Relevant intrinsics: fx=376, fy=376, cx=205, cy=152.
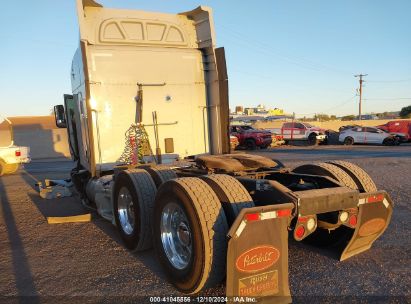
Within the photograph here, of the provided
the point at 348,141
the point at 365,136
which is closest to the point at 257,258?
the point at 365,136

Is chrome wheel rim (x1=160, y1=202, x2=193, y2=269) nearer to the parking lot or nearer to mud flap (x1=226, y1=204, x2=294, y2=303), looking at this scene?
the parking lot

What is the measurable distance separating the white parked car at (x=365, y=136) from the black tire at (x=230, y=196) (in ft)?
83.5

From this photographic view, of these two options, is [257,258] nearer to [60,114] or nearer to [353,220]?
[353,220]

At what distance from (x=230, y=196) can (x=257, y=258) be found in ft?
2.11

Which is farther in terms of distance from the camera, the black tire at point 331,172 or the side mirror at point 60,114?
the side mirror at point 60,114

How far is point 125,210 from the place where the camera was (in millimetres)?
5430

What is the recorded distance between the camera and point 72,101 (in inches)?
324

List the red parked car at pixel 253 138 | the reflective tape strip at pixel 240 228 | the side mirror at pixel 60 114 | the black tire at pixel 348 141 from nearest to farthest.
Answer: the reflective tape strip at pixel 240 228 → the side mirror at pixel 60 114 → the red parked car at pixel 253 138 → the black tire at pixel 348 141

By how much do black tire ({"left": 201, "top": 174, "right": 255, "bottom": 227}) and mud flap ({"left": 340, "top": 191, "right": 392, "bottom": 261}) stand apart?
1195 mm

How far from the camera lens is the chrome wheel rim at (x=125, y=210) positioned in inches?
207

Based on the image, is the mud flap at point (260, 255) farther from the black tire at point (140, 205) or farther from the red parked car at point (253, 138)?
the red parked car at point (253, 138)

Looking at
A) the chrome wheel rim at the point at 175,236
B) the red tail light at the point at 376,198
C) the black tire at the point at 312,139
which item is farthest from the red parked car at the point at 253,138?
the chrome wheel rim at the point at 175,236

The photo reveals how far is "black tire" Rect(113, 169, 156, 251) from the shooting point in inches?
185

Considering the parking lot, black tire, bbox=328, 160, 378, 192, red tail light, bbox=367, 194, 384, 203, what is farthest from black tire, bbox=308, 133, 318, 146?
red tail light, bbox=367, 194, 384, 203
